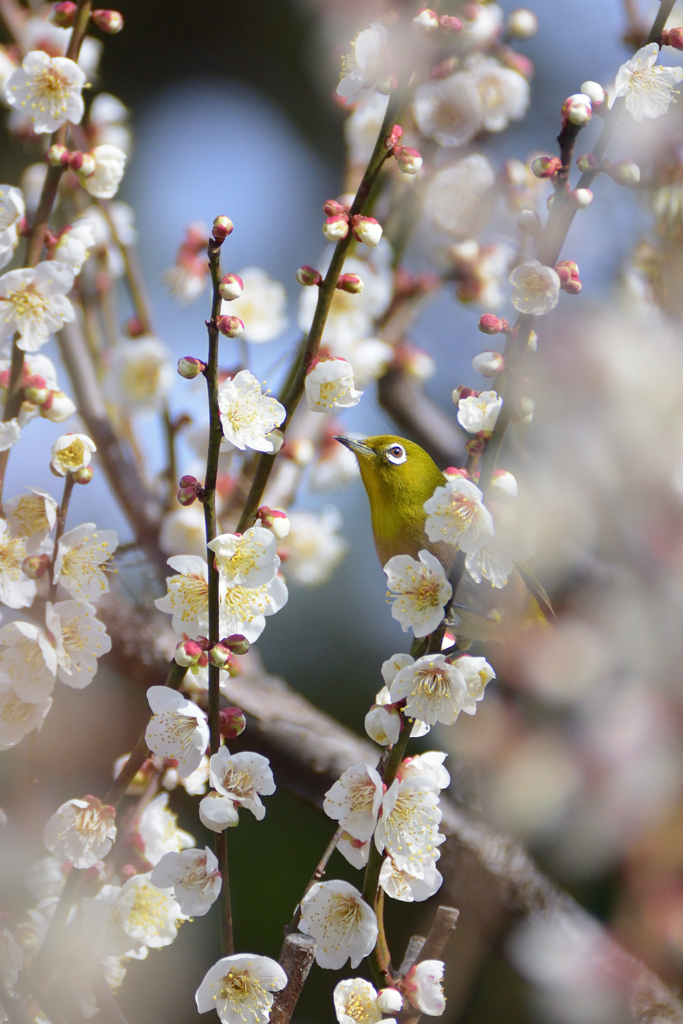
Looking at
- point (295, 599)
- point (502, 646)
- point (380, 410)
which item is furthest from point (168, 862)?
point (295, 599)

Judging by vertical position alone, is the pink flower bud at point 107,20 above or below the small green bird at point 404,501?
above

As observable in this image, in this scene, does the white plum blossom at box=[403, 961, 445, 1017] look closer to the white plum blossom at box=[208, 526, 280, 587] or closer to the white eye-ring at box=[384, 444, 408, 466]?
the white plum blossom at box=[208, 526, 280, 587]

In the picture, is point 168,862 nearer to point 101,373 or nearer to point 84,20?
point 84,20

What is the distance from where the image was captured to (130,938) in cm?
50

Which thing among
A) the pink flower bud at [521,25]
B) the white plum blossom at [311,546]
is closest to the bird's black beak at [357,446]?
the white plum blossom at [311,546]

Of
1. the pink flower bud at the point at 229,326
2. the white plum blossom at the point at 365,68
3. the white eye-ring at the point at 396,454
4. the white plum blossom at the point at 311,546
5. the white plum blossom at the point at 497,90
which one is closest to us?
the pink flower bud at the point at 229,326

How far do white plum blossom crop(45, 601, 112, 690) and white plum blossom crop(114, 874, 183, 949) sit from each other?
145 millimetres

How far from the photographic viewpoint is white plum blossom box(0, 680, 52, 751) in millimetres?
457

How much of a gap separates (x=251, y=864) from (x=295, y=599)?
1.61 ft

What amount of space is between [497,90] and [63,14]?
546mm

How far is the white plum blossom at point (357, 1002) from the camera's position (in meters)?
0.44

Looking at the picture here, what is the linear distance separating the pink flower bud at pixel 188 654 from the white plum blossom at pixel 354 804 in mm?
97

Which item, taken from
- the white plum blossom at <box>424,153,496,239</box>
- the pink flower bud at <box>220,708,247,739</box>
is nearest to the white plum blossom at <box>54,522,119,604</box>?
the pink flower bud at <box>220,708,247,739</box>

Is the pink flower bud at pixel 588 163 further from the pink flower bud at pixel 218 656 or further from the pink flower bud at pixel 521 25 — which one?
the pink flower bud at pixel 521 25
